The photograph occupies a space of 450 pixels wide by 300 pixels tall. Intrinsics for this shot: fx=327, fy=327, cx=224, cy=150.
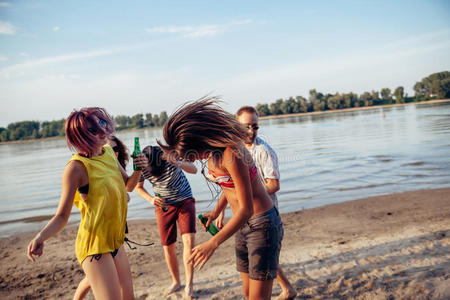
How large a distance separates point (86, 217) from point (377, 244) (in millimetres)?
4566

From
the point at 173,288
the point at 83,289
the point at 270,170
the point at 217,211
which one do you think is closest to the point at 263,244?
the point at 217,211

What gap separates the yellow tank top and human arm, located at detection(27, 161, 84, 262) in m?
0.07

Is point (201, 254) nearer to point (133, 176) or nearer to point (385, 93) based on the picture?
point (133, 176)

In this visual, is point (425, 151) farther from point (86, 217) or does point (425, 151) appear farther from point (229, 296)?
point (86, 217)

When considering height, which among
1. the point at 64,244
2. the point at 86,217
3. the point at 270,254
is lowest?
the point at 64,244

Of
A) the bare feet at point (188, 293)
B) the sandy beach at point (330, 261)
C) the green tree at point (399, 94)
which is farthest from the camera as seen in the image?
the green tree at point (399, 94)

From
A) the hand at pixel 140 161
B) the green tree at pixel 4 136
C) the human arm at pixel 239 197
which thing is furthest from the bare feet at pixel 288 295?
the green tree at pixel 4 136

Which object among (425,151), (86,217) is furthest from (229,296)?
(425,151)

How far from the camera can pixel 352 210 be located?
297 inches

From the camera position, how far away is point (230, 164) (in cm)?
231

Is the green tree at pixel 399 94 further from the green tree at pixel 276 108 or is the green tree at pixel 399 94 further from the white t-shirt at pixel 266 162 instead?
the white t-shirt at pixel 266 162

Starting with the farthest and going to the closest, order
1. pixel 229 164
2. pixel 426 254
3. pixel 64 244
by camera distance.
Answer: pixel 64 244 → pixel 426 254 → pixel 229 164

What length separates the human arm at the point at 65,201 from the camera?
233 cm

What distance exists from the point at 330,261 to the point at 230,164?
327 centimetres
